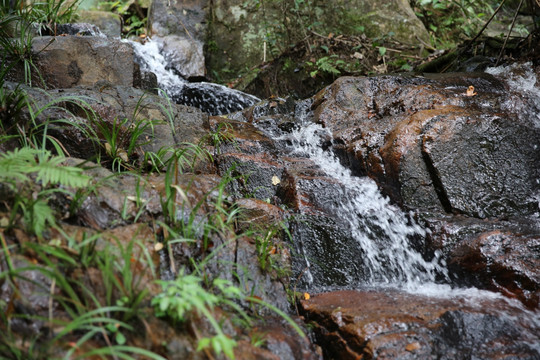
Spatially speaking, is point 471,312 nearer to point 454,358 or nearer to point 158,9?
point 454,358

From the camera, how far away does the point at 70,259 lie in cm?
178

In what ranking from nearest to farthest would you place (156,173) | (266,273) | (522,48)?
(266,273)
(156,173)
(522,48)

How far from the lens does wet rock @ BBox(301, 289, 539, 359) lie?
2.16m

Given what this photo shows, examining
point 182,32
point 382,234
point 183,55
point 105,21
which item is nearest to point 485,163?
point 382,234

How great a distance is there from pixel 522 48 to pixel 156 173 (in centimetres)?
534

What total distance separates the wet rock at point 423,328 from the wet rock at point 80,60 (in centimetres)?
381

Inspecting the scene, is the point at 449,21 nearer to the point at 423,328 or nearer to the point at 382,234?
the point at 382,234

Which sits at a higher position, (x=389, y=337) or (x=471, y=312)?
(x=471, y=312)

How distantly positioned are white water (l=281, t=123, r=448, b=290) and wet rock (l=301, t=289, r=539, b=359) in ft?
1.73

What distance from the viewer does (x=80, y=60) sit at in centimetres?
450

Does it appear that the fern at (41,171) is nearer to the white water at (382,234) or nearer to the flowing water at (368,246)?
the flowing water at (368,246)

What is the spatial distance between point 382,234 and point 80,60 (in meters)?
4.13

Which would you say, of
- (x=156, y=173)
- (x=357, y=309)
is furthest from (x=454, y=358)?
(x=156, y=173)

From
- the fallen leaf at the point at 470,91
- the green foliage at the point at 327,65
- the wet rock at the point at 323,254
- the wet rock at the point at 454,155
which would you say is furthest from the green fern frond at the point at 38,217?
the green foliage at the point at 327,65
